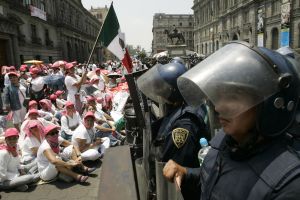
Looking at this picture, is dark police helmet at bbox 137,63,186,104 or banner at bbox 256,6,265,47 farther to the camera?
banner at bbox 256,6,265,47

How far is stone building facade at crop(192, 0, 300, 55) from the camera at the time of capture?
3020 cm

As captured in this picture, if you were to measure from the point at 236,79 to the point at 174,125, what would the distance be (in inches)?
36.6

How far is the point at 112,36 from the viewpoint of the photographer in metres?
4.06

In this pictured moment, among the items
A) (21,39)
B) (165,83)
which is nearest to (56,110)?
(165,83)

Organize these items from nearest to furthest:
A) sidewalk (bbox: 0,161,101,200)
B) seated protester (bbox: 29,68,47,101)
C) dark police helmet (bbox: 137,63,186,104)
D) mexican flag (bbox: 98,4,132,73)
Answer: dark police helmet (bbox: 137,63,186,104), mexican flag (bbox: 98,4,132,73), sidewalk (bbox: 0,161,101,200), seated protester (bbox: 29,68,47,101)

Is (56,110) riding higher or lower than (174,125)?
lower

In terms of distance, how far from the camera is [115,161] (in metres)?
2.80

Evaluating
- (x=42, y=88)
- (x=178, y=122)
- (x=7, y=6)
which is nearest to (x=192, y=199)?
(x=178, y=122)

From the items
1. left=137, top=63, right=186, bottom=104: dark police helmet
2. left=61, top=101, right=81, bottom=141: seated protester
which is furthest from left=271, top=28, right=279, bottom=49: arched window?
left=137, top=63, right=186, bottom=104: dark police helmet

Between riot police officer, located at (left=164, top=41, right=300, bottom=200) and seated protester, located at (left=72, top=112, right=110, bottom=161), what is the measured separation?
14.3 ft

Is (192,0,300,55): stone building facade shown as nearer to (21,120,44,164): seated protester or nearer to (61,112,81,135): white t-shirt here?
(61,112,81,135): white t-shirt

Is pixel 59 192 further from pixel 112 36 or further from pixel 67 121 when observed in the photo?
pixel 112 36

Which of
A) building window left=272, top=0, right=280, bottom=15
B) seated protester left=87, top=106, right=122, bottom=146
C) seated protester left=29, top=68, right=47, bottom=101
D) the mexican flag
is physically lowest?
seated protester left=87, top=106, right=122, bottom=146

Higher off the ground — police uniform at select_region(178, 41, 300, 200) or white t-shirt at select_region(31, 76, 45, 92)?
police uniform at select_region(178, 41, 300, 200)
